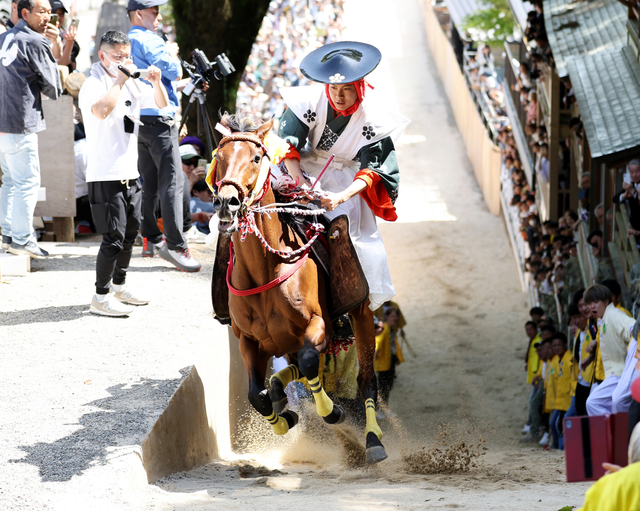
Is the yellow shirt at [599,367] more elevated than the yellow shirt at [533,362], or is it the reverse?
the yellow shirt at [599,367]

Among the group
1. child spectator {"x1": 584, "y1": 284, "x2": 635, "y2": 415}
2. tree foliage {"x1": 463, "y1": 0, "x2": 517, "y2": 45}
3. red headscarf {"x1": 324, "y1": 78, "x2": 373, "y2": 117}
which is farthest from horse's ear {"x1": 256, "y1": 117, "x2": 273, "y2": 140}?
tree foliage {"x1": 463, "y1": 0, "x2": 517, "y2": 45}

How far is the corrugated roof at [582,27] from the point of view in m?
10.8

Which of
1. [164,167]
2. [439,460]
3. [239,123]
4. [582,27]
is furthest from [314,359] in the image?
[582,27]

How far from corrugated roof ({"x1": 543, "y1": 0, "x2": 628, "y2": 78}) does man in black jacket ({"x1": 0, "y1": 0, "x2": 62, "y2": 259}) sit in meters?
5.88

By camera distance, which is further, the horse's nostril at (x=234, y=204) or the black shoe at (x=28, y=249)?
the black shoe at (x=28, y=249)

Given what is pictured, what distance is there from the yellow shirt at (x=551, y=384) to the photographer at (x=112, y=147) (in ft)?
15.4

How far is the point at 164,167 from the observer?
27.3 ft

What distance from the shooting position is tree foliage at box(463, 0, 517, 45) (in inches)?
1164

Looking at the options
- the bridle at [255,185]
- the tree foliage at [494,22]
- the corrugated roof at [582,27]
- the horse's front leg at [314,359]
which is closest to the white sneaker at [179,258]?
the horse's front leg at [314,359]

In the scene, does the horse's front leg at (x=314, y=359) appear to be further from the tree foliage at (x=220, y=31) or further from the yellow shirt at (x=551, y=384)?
the tree foliage at (x=220, y=31)

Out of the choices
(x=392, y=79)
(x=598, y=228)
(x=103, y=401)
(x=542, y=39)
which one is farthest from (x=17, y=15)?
(x=392, y=79)

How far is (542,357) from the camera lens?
9344mm

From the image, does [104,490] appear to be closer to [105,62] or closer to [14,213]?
[105,62]

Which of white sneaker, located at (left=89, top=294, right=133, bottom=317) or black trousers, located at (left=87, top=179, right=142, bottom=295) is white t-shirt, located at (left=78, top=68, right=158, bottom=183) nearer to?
black trousers, located at (left=87, top=179, right=142, bottom=295)
